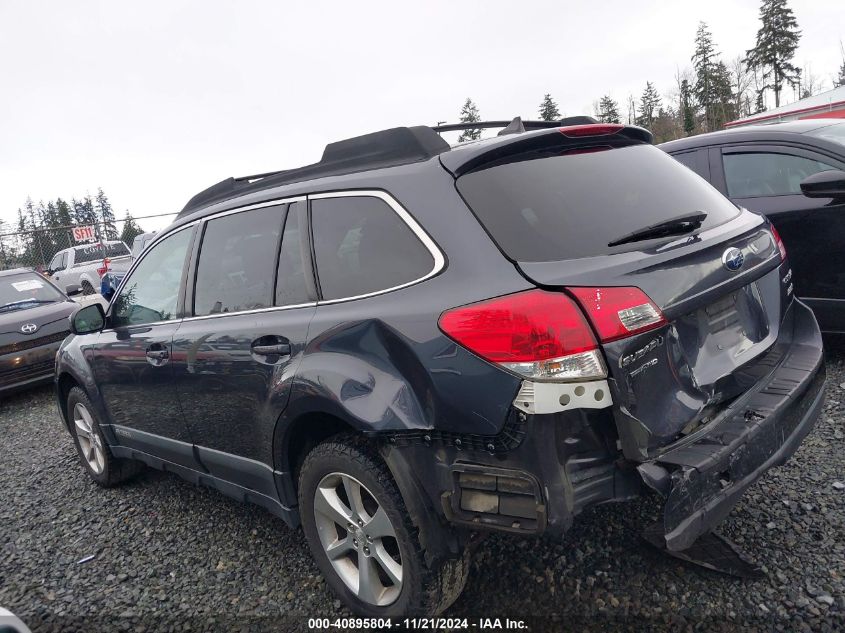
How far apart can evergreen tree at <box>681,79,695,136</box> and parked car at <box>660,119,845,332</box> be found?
56.0 meters

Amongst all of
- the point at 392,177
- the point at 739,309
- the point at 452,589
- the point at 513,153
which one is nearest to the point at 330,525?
the point at 452,589

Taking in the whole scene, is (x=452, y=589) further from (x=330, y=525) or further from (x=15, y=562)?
(x=15, y=562)

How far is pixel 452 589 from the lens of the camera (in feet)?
7.19

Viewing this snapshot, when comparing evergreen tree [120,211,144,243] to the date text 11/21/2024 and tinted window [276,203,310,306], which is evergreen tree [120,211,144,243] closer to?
tinted window [276,203,310,306]

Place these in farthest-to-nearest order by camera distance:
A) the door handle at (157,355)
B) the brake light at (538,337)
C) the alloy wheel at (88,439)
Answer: the alloy wheel at (88,439) < the door handle at (157,355) < the brake light at (538,337)

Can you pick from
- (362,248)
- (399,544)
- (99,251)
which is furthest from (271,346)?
(99,251)

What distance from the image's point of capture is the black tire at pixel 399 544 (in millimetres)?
2119

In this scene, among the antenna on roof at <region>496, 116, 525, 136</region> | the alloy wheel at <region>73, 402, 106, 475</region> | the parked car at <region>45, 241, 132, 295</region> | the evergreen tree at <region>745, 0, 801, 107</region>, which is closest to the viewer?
the antenna on roof at <region>496, 116, 525, 136</region>

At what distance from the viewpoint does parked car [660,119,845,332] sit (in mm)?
4016

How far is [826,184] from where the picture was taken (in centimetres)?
383

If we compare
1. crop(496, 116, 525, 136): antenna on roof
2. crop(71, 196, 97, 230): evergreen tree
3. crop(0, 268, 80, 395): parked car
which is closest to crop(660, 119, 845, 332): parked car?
crop(496, 116, 525, 136): antenna on roof

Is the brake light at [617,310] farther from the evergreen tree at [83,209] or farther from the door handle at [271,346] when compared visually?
the evergreen tree at [83,209]

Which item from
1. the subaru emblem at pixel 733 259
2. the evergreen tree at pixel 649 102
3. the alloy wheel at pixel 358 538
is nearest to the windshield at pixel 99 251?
the alloy wheel at pixel 358 538

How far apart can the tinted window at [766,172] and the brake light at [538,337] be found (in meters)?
3.23
